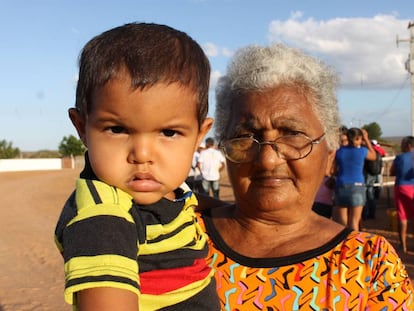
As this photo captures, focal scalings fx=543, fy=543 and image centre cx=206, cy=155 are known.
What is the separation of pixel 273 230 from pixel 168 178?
0.85 metres

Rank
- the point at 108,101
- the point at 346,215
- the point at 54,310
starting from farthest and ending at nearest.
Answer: the point at 346,215 → the point at 54,310 → the point at 108,101

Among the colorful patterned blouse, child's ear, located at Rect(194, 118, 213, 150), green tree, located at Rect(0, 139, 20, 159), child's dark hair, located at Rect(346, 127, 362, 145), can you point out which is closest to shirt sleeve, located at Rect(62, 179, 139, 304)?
child's ear, located at Rect(194, 118, 213, 150)

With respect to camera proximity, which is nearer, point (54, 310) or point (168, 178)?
point (168, 178)

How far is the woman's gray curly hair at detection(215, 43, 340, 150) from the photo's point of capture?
2367mm

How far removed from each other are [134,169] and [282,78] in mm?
988

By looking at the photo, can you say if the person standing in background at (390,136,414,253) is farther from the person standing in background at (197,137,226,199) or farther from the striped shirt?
the striped shirt

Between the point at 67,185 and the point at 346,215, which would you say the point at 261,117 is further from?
the point at 67,185

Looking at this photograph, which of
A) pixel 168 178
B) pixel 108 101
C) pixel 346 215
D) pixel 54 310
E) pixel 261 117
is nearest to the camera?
pixel 108 101

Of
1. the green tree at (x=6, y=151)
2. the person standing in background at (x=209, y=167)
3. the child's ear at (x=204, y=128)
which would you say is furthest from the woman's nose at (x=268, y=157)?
the green tree at (x=6, y=151)

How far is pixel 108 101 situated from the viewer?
1.62 m

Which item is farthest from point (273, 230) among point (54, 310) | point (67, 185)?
point (67, 185)

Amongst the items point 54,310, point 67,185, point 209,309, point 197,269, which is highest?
point 197,269

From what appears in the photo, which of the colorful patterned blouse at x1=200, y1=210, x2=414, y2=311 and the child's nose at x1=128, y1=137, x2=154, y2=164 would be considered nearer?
the child's nose at x1=128, y1=137, x2=154, y2=164

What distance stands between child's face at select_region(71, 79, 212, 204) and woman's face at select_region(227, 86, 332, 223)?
70cm
